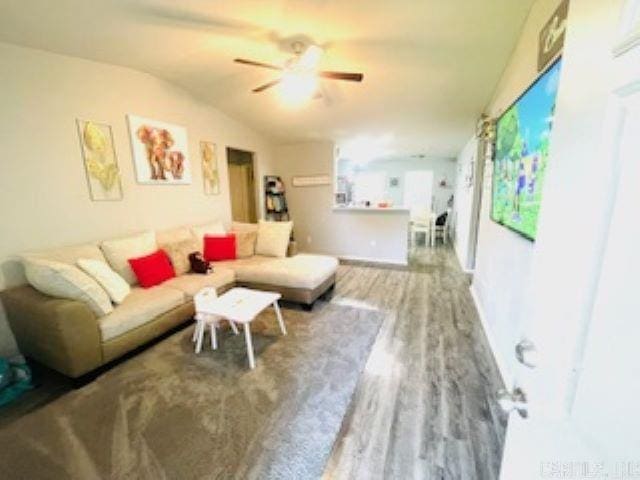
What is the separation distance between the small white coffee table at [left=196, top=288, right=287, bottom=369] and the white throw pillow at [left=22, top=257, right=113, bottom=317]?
706 mm

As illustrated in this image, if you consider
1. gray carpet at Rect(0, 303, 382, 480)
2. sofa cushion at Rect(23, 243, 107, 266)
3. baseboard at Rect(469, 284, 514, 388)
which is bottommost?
gray carpet at Rect(0, 303, 382, 480)

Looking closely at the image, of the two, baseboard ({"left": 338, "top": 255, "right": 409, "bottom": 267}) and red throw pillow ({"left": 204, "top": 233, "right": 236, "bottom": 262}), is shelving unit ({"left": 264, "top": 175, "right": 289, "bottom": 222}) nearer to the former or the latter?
baseboard ({"left": 338, "top": 255, "right": 409, "bottom": 267})

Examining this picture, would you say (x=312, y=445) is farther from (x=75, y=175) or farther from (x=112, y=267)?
(x=75, y=175)

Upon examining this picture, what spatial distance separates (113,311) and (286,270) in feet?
5.30

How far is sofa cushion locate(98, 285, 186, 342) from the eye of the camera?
2156mm

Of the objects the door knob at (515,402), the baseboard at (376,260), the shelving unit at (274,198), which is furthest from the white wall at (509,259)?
the shelving unit at (274,198)

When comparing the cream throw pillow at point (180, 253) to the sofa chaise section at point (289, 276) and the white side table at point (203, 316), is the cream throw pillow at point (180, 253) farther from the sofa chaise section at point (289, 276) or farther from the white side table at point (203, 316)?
the white side table at point (203, 316)

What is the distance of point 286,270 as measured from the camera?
129 inches

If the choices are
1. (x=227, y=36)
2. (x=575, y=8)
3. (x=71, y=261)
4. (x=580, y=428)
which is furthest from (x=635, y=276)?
(x=71, y=261)

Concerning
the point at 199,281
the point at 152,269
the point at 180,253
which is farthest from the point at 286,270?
the point at 152,269


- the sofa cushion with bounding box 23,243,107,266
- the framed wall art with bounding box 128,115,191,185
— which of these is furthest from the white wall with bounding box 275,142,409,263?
the sofa cushion with bounding box 23,243,107,266

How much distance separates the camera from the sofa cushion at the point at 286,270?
3.19 metres

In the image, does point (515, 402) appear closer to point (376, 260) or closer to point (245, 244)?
point (245, 244)

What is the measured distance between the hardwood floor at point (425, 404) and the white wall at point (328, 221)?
1.99 metres
